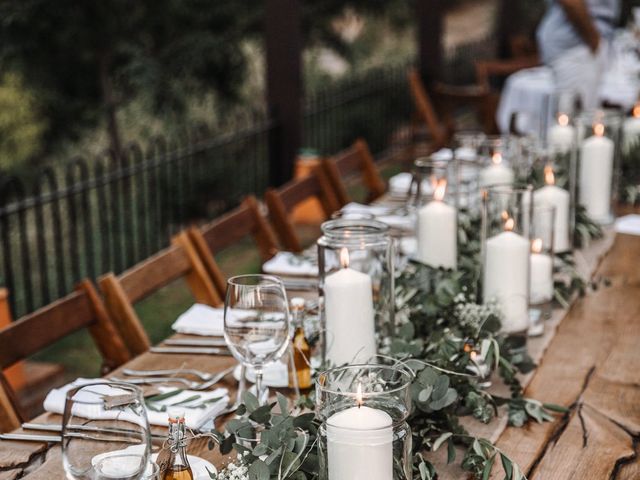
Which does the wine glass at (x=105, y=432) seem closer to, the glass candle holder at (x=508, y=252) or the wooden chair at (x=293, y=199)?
the glass candle holder at (x=508, y=252)

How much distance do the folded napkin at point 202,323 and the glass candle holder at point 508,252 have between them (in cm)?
67

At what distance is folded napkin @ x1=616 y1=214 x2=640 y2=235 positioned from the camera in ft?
11.8

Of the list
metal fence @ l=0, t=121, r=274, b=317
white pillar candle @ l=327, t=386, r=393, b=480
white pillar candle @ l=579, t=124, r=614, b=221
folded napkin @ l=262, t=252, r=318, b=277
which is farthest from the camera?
metal fence @ l=0, t=121, r=274, b=317

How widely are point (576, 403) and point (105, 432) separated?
3.39 feet

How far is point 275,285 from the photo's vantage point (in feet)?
6.47

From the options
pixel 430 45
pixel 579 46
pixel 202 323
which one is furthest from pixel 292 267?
pixel 430 45

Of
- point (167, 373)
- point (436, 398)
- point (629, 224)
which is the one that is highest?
point (436, 398)

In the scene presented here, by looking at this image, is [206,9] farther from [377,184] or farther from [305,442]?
[305,442]

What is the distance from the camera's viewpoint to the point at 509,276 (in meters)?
2.39

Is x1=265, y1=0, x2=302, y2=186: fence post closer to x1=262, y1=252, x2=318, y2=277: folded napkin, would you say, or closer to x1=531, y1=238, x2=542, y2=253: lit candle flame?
x1=262, y1=252, x2=318, y2=277: folded napkin

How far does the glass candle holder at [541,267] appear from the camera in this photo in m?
2.56

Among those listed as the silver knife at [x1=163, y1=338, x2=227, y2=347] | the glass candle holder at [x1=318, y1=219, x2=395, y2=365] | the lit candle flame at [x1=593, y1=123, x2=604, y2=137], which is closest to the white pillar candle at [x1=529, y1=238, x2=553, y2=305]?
the glass candle holder at [x1=318, y1=219, x2=395, y2=365]

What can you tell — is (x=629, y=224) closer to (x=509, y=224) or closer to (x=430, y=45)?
(x=509, y=224)

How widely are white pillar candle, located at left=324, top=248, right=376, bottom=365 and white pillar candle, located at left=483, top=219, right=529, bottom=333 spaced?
39 centimetres
